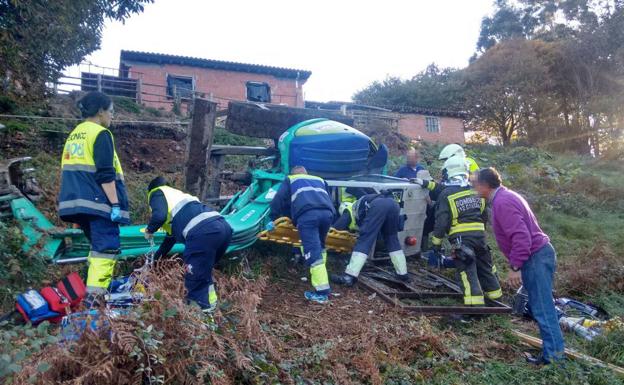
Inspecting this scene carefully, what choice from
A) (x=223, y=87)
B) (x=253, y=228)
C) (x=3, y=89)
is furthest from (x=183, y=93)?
(x=253, y=228)

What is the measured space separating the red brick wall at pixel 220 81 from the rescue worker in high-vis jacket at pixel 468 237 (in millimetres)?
16117

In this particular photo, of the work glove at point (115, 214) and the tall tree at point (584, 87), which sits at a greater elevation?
the tall tree at point (584, 87)

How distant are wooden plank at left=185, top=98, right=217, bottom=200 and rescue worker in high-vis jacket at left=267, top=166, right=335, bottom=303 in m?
1.53

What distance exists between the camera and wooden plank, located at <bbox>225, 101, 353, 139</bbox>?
6.62 meters

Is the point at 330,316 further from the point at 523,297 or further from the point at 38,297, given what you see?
the point at 38,297

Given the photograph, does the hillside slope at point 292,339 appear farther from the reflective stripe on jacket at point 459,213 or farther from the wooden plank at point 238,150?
the wooden plank at point 238,150

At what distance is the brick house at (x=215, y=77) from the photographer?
2086cm

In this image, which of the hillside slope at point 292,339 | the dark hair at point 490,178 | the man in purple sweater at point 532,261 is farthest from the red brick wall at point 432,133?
the man in purple sweater at point 532,261

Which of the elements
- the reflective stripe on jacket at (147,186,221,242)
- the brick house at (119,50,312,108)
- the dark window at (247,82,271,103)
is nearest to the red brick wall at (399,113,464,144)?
the brick house at (119,50,312,108)

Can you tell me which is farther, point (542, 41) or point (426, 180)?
point (542, 41)

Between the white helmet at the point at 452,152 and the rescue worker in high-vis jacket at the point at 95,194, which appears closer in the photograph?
the rescue worker in high-vis jacket at the point at 95,194

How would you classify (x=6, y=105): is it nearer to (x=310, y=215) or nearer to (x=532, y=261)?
(x=310, y=215)

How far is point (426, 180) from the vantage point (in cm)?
657

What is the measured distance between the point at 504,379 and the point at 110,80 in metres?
17.1
